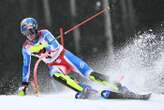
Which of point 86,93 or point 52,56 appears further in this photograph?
point 52,56

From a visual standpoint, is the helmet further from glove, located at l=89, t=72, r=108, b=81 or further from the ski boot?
the ski boot

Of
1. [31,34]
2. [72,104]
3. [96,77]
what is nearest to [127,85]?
[96,77]

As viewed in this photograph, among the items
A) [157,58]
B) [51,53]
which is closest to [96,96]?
[51,53]

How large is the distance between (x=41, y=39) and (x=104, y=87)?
133 centimetres

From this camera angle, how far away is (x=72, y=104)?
28.2 ft

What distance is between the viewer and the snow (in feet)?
27.7

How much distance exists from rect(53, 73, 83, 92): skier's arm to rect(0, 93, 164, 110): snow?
0.44 m

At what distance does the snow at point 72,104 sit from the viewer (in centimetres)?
845

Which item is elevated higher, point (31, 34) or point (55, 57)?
point (31, 34)

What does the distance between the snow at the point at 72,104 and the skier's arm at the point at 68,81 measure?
17.5 inches

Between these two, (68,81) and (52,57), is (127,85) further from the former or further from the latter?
(68,81)

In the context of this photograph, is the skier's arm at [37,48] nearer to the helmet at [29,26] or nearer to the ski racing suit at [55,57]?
the ski racing suit at [55,57]

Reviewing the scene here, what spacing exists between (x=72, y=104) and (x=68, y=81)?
3.40ft

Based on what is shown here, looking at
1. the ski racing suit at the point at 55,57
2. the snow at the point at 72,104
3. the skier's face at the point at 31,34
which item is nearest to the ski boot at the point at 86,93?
the snow at the point at 72,104
